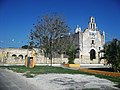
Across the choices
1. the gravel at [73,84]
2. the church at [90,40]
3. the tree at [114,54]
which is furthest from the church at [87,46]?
the gravel at [73,84]

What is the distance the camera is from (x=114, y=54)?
18984mm

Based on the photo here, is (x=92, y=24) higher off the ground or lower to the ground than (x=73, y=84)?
higher

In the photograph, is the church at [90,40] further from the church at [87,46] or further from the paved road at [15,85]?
the paved road at [15,85]

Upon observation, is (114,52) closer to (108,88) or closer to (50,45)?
(108,88)

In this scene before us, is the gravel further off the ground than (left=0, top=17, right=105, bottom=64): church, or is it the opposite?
(left=0, top=17, right=105, bottom=64): church

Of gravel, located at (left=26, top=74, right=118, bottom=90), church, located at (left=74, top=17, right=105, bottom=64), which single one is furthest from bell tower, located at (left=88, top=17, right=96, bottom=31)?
gravel, located at (left=26, top=74, right=118, bottom=90)

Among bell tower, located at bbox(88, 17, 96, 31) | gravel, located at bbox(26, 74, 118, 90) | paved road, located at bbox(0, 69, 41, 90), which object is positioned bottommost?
gravel, located at bbox(26, 74, 118, 90)

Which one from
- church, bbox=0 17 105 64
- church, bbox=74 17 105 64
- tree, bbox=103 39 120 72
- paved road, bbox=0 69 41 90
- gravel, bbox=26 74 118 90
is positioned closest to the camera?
paved road, bbox=0 69 41 90

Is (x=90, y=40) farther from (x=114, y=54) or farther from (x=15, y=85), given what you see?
(x=15, y=85)

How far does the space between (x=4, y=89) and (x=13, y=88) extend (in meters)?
0.51

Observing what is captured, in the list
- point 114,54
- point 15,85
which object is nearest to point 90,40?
point 114,54

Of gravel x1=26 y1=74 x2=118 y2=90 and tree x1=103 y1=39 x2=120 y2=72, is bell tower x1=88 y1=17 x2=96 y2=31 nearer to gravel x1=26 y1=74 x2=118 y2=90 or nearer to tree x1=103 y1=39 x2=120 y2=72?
tree x1=103 y1=39 x2=120 y2=72

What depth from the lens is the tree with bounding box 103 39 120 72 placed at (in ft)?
61.2

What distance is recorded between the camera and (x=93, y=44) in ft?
184
